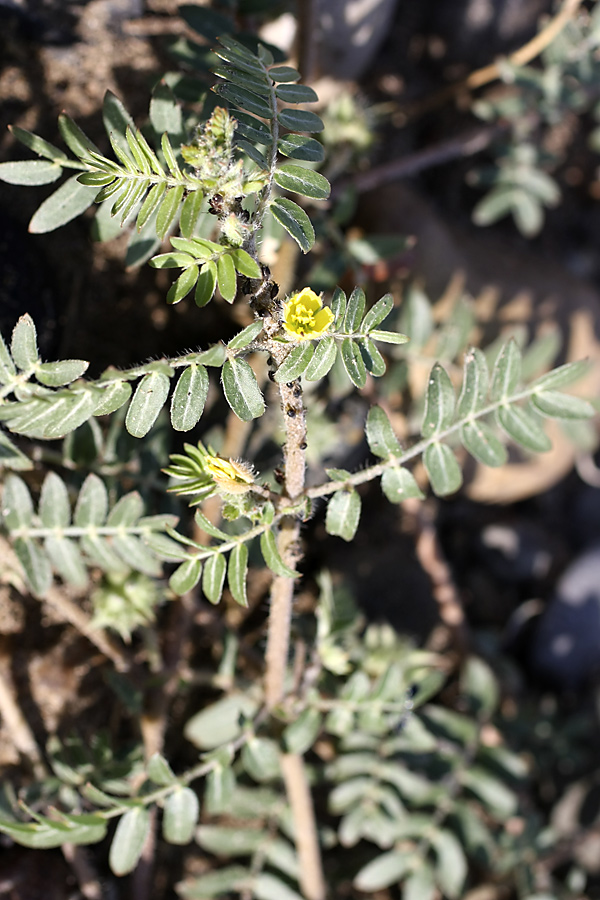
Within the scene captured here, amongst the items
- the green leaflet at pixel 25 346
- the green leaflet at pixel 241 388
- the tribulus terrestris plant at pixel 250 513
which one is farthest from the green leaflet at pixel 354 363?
the green leaflet at pixel 25 346

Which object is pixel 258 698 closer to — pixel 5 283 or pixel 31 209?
pixel 5 283

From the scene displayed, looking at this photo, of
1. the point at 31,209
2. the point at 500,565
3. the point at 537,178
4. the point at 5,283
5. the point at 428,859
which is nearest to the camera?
the point at 5,283

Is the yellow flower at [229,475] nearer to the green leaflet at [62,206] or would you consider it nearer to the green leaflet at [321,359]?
the green leaflet at [321,359]

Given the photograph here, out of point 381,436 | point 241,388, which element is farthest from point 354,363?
point 381,436

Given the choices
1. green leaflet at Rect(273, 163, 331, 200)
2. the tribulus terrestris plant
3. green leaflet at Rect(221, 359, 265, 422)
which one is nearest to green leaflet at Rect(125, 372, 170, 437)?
the tribulus terrestris plant

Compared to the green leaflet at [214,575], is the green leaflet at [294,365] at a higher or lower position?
higher

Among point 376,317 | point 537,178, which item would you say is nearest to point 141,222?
point 376,317

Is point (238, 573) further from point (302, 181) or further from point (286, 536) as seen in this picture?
point (302, 181)
